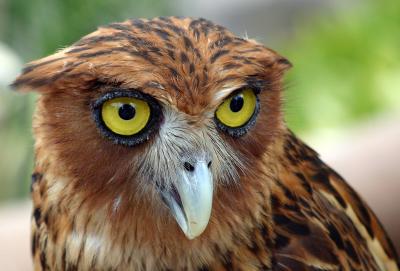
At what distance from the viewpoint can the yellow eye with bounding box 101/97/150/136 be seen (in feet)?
6.47

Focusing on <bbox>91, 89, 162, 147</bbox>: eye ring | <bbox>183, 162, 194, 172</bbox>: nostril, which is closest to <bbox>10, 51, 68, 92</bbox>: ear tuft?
<bbox>91, 89, 162, 147</bbox>: eye ring

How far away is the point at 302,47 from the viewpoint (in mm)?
7023

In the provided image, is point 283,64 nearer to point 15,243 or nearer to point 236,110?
point 236,110

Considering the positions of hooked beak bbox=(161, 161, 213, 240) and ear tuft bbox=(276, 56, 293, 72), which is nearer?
hooked beak bbox=(161, 161, 213, 240)

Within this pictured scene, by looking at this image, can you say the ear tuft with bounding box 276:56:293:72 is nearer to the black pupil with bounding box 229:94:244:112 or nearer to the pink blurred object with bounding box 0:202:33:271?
the black pupil with bounding box 229:94:244:112

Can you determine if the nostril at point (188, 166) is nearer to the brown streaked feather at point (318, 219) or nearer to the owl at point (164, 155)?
the owl at point (164, 155)

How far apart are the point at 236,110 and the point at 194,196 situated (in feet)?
0.72

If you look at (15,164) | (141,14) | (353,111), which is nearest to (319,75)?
(353,111)

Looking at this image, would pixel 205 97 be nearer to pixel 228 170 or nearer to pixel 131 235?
pixel 228 170

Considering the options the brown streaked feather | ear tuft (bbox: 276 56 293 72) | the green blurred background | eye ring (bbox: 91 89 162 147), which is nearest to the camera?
eye ring (bbox: 91 89 162 147)

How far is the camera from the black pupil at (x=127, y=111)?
77.6 inches

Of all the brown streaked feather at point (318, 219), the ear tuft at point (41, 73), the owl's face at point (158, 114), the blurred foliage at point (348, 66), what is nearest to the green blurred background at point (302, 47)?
the blurred foliage at point (348, 66)

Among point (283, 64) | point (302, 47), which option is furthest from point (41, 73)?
point (302, 47)

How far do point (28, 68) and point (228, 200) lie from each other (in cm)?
58
